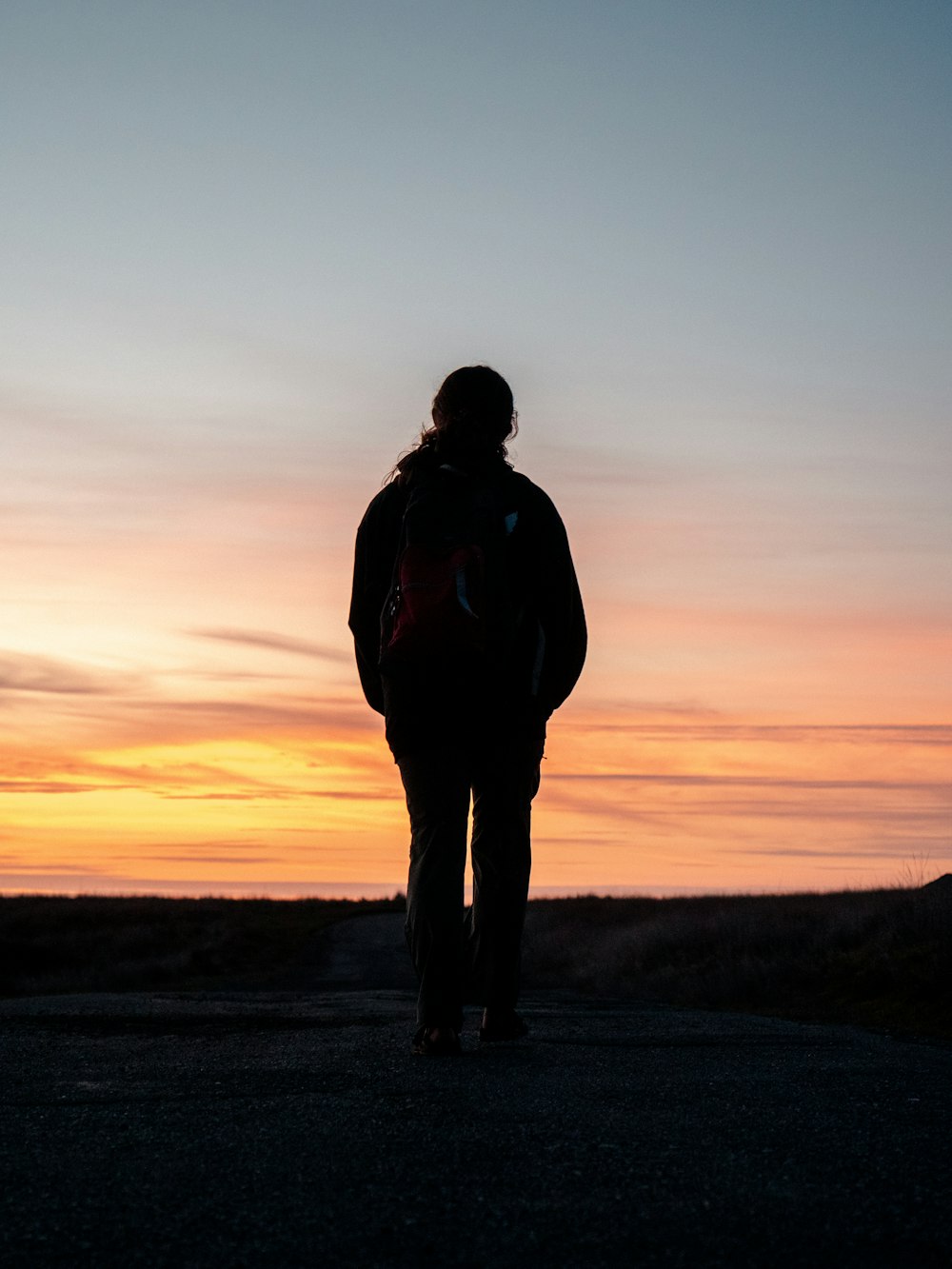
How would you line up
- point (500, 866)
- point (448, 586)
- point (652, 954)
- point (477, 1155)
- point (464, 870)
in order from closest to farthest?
point (477, 1155) < point (448, 586) < point (464, 870) < point (500, 866) < point (652, 954)

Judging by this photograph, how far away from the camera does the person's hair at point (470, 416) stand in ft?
17.3

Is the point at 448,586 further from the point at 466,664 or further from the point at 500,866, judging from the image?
the point at 500,866

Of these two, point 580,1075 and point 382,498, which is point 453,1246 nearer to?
point 580,1075

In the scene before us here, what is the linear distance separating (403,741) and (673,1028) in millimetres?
2366

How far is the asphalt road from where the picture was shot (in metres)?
2.35

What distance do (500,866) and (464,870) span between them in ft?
0.64

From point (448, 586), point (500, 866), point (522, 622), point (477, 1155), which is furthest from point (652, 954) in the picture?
point (477, 1155)

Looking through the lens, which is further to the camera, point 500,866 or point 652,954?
point 652,954

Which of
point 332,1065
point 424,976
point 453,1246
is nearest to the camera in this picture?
point 453,1246

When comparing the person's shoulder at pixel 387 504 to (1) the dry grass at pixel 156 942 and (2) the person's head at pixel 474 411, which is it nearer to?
(2) the person's head at pixel 474 411

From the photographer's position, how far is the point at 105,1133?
3.36m

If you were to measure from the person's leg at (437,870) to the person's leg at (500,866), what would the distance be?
0.12m

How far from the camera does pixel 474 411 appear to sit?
5.28m

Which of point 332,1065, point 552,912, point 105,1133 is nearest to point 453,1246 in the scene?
point 105,1133
